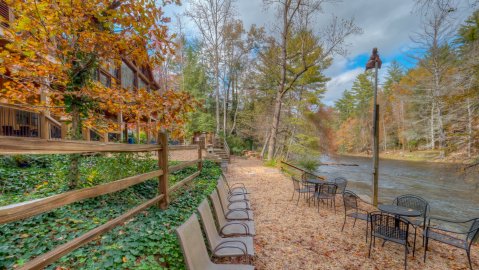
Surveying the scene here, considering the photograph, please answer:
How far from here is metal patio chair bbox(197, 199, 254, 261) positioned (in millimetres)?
2896

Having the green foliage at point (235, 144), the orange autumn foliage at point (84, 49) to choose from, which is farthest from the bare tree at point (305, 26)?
the orange autumn foliage at point (84, 49)

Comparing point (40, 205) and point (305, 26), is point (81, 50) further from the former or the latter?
point (305, 26)

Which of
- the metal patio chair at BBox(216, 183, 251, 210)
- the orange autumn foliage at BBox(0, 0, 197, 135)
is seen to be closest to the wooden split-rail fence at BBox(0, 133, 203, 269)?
the orange autumn foliage at BBox(0, 0, 197, 135)

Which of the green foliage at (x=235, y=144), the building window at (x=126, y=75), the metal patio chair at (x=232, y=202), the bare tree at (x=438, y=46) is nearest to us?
the bare tree at (x=438, y=46)

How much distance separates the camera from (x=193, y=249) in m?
2.31

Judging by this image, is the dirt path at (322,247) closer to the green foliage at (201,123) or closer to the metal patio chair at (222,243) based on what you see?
the metal patio chair at (222,243)

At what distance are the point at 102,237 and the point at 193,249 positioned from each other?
3.76 feet

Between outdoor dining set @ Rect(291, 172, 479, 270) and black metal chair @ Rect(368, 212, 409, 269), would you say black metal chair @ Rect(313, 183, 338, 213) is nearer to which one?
outdoor dining set @ Rect(291, 172, 479, 270)

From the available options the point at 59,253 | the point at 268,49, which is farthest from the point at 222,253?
the point at 268,49

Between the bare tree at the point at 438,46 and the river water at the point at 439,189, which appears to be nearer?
the bare tree at the point at 438,46

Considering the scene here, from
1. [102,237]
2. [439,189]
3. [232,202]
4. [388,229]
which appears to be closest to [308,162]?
[439,189]

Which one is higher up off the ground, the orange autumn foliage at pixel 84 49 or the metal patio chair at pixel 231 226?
the orange autumn foliage at pixel 84 49

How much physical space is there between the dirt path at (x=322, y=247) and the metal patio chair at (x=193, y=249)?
1183 millimetres

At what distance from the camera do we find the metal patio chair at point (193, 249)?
6.86ft
